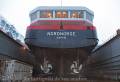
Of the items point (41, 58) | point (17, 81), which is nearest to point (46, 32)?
point (41, 58)

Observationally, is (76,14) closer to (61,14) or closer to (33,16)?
(61,14)

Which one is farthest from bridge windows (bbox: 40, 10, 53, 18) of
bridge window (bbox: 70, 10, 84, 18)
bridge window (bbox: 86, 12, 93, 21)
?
bridge window (bbox: 86, 12, 93, 21)

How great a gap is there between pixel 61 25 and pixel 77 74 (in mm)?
3270

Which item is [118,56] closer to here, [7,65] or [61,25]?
[61,25]

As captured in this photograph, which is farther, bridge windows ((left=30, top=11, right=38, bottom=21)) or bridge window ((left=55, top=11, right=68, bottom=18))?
bridge windows ((left=30, top=11, right=38, bottom=21))

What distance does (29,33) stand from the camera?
13.9m

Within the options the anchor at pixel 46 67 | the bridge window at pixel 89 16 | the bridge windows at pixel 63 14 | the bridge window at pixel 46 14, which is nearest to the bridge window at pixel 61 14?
the bridge windows at pixel 63 14

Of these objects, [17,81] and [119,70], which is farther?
[119,70]

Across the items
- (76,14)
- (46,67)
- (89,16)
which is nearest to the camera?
(46,67)

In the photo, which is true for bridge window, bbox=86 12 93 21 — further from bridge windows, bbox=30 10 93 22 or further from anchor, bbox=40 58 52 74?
anchor, bbox=40 58 52 74

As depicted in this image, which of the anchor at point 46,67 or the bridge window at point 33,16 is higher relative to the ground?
the bridge window at point 33,16

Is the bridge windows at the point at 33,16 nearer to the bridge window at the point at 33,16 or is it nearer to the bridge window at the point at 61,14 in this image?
the bridge window at the point at 33,16

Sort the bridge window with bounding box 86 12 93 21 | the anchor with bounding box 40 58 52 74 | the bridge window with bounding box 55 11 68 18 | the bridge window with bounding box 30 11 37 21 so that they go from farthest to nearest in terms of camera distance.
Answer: the bridge window with bounding box 30 11 37 21 → the bridge window with bounding box 86 12 93 21 → the bridge window with bounding box 55 11 68 18 → the anchor with bounding box 40 58 52 74

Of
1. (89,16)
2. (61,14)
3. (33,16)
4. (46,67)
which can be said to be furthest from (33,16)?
(89,16)
